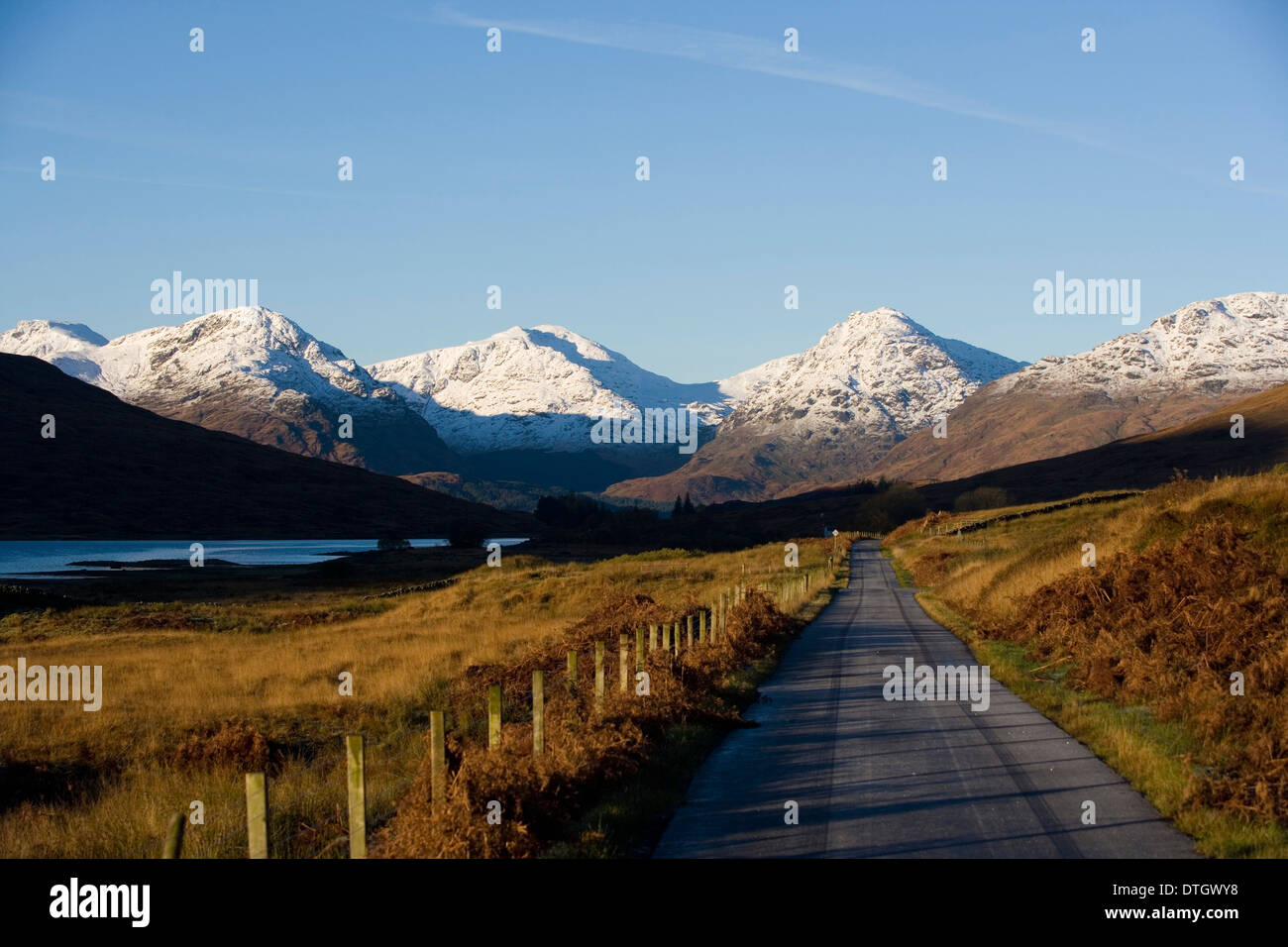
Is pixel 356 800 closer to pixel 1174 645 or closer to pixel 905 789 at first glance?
pixel 905 789

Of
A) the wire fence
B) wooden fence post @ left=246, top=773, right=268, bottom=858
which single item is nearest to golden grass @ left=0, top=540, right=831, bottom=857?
the wire fence

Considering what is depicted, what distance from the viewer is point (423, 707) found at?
64.6ft

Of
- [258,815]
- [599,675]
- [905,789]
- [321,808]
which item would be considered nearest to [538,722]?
[321,808]

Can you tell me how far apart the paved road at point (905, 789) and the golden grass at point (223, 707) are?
12.0ft

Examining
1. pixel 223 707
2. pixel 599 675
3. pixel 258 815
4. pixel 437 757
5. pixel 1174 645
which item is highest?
pixel 258 815

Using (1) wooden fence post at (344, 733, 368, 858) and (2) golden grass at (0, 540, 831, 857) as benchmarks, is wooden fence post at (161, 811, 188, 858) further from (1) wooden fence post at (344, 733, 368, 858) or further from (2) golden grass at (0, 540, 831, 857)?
(2) golden grass at (0, 540, 831, 857)

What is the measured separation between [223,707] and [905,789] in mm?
13620

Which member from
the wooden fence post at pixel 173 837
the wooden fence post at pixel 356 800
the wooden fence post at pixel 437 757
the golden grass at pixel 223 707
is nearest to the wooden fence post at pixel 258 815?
the wooden fence post at pixel 173 837

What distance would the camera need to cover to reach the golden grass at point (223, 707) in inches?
452

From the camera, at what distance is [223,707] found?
65.4ft

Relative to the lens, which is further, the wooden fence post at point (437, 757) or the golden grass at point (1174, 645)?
the golden grass at point (1174, 645)

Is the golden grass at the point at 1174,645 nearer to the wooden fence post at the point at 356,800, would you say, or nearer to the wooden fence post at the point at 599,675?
the wooden fence post at the point at 599,675
